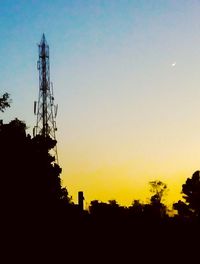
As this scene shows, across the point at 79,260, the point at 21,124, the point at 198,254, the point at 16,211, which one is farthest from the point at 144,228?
the point at 21,124

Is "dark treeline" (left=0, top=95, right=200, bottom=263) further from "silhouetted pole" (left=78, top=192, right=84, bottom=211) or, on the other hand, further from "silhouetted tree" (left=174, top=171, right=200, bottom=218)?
"silhouetted tree" (left=174, top=171, right=200, bottom=218)

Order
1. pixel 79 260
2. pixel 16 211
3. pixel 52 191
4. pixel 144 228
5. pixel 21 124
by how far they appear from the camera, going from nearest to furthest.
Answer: pixel 79 260
pixel 16 211
pixel 144 228
pixel 52 191
pixel 21 124

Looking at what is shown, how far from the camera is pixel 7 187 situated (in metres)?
34.3

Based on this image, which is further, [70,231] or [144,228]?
[144,228]

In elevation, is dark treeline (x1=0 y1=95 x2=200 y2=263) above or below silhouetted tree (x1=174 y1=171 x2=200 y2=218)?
below

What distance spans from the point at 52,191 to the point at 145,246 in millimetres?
9523

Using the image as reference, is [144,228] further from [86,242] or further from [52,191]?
[52,191]

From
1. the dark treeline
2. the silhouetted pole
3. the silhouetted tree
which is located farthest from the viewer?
the silhouetted tree

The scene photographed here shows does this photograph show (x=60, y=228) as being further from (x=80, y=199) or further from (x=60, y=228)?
(x=80, y=199)

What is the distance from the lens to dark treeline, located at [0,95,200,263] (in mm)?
31250

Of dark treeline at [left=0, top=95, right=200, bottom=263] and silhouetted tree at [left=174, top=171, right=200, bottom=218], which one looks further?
silhouetted tree at [left=174, top=171, right=200, bottom=218]

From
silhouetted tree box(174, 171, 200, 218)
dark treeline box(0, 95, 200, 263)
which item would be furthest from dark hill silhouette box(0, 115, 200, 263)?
silhouetted tree box(174, 171, 200, 218)

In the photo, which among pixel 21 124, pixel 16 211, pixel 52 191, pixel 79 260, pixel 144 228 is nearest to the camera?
pixel 79 260

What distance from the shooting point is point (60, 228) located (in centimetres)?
3294
